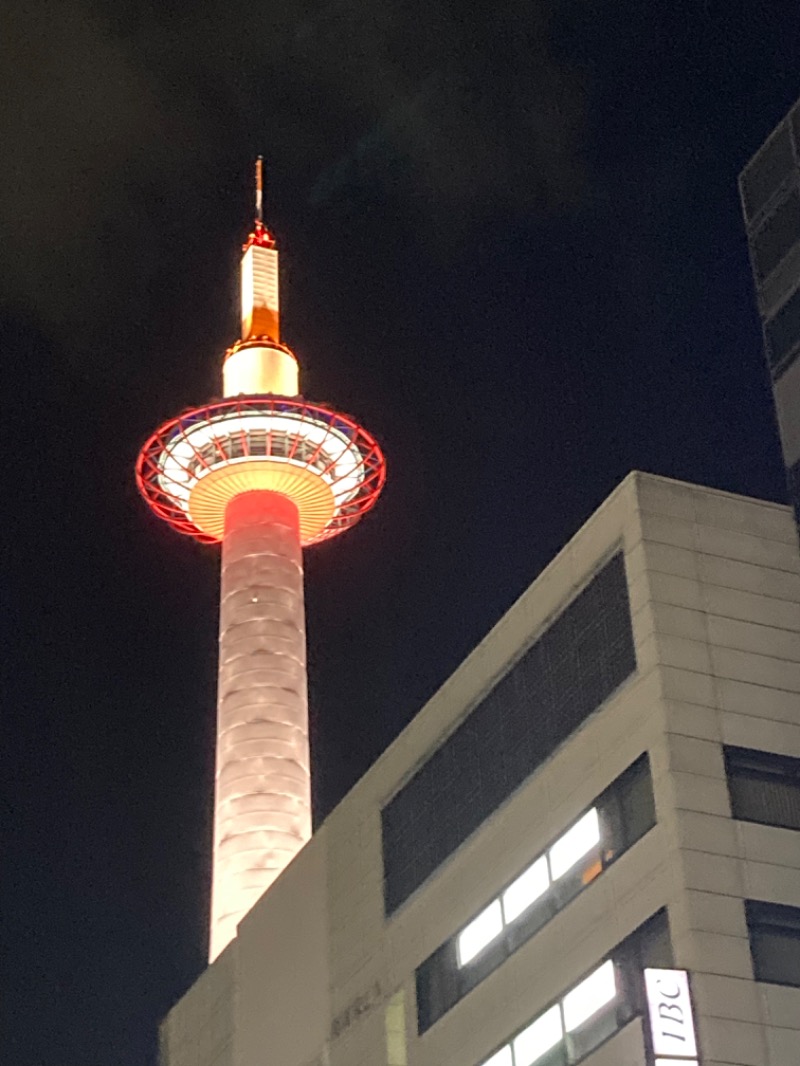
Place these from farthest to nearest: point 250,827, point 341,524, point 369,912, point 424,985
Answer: point 341,524, point 250,827, point 369,912, point 424,985

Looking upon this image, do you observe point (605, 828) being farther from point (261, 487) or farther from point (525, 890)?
point (261, 487)

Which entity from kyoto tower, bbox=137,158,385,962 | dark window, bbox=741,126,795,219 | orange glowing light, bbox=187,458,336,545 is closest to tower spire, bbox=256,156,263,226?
kyoto tower, bbox=137,158,385,962

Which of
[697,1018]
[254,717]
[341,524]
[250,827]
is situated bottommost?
[697,1018]

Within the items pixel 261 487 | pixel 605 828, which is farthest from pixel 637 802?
pixel 261 487

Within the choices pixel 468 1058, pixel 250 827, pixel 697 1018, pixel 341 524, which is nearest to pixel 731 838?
pixel 697 1018

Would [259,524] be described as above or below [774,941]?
above

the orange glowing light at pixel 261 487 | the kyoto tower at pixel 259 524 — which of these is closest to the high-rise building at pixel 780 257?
the kyoto tower at pixel 259 524

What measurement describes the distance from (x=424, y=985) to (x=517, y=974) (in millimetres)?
6180

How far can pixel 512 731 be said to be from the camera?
5450 centimetres

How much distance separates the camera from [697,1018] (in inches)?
1666

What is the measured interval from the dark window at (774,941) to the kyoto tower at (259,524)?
2180 inches

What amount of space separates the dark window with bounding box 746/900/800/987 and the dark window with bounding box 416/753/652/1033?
6.86 feet

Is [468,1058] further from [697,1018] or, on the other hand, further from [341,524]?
[341,524]

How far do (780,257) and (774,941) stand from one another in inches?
911
